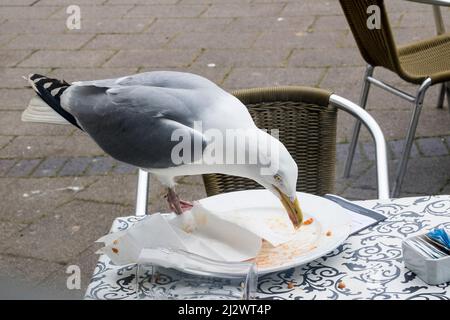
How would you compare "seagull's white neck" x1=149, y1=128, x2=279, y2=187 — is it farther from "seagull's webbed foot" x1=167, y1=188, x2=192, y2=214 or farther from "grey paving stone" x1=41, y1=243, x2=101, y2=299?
"grey paving stone" x1=41, y1=243, x2=101, y2=299

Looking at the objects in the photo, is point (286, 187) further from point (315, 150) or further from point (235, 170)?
point (315, 150)

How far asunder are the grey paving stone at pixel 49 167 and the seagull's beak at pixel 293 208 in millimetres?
2590

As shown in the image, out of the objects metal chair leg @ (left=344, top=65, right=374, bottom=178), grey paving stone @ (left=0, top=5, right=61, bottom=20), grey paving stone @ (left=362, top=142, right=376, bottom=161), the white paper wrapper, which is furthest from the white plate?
grey paving stone @ (left=0, top=5, right=61, bottom=20)

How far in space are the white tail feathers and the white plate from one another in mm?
406

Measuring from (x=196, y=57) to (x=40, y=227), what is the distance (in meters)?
2.14

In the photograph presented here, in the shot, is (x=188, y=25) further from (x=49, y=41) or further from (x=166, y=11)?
(x=49, y=41)

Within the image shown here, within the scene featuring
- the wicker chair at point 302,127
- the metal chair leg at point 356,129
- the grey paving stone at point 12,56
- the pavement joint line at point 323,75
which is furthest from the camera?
the grey paving stone at point 12,56

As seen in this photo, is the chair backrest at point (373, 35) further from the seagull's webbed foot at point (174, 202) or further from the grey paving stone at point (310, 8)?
the grey paving stone at point (310, 8)

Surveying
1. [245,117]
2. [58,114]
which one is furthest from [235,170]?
[58,114]

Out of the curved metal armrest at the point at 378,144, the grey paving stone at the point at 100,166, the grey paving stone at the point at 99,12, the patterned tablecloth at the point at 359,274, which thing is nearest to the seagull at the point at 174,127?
the patterned tablecloth at the point at 359,274

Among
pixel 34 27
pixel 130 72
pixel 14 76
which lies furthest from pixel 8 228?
pixel 34 27

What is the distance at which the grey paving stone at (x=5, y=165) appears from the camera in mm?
4062

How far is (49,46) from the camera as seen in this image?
5660 mm

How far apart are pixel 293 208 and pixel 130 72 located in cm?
360
